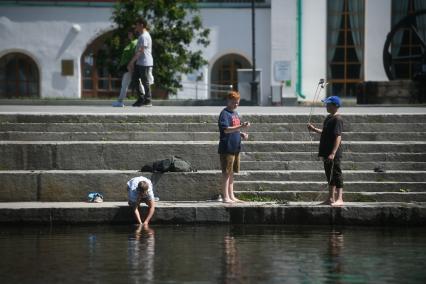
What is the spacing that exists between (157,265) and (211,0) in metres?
33.1

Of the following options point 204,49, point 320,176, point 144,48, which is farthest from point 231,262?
point 204,49

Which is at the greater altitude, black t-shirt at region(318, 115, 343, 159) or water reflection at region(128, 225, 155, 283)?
black t-shirt at region(318, 115, 343, 159)

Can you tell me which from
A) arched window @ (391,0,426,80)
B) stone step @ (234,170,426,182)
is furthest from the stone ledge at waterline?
arched window @ (391,0,426,80)

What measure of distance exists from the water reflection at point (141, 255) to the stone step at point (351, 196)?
2.08 meters

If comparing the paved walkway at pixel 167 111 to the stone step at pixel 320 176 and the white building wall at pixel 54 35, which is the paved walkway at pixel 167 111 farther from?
the white building wall at pixel 54 35

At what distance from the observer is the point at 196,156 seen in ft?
59.4

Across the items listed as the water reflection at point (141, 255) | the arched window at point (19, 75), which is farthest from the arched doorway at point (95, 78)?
the water reflection at point (141, 255)

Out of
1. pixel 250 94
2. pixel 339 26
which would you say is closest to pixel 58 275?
pixel 250 94

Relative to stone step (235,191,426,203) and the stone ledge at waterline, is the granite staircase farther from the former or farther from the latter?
the stone ledge at waterline

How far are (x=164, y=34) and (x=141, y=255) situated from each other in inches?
1010

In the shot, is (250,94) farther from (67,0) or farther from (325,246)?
(325,246)

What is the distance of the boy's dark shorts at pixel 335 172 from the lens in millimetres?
16562

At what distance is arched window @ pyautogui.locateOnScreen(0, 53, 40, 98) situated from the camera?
45.0 m

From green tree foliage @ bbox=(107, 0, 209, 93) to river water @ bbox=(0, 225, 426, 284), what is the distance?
21757 millimetres
